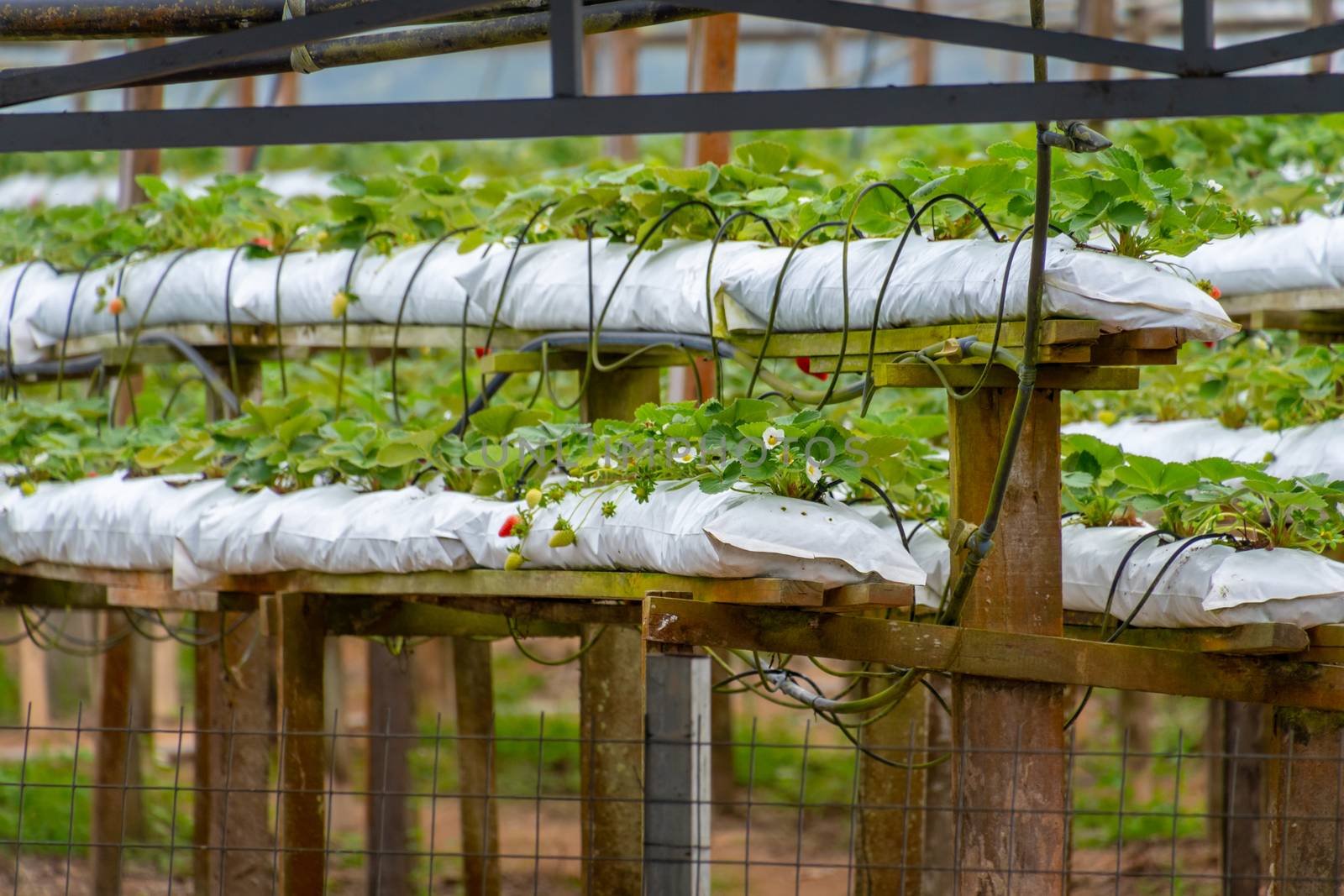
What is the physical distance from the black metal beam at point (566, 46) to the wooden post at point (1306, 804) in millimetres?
2595

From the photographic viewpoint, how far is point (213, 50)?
2693 millimetres

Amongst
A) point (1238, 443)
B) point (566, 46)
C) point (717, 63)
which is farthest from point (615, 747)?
point (566, 46)

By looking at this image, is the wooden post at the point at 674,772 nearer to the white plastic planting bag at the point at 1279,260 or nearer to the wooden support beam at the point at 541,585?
the wooden support beam at the point at 541,585

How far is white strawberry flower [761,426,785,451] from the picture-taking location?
3436 mm

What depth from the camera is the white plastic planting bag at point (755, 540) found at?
3.37 meters

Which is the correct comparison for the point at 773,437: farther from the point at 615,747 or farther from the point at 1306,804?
the point at 615,747

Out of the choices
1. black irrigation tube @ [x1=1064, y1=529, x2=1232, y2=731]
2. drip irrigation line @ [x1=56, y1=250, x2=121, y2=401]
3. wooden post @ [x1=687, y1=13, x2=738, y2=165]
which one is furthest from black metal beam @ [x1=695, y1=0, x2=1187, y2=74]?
drip irrigation line @ [x1=56, y1=250, x2=121, y2=401]

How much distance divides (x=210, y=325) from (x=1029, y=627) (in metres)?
3.39

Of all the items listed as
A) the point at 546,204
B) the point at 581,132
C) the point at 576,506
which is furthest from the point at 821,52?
the point at 581,132

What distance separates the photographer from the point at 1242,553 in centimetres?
366

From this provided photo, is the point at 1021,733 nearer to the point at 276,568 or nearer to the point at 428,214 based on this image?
the point at 276,568

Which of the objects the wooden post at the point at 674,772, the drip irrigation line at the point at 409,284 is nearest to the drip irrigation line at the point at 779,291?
the wooden post at the point at 674,772

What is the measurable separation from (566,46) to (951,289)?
1.33 meters

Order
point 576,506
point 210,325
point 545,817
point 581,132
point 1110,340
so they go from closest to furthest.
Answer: point 581,132 → point 1110,340 → point 576,506 → point 210,325 → point 545,817
